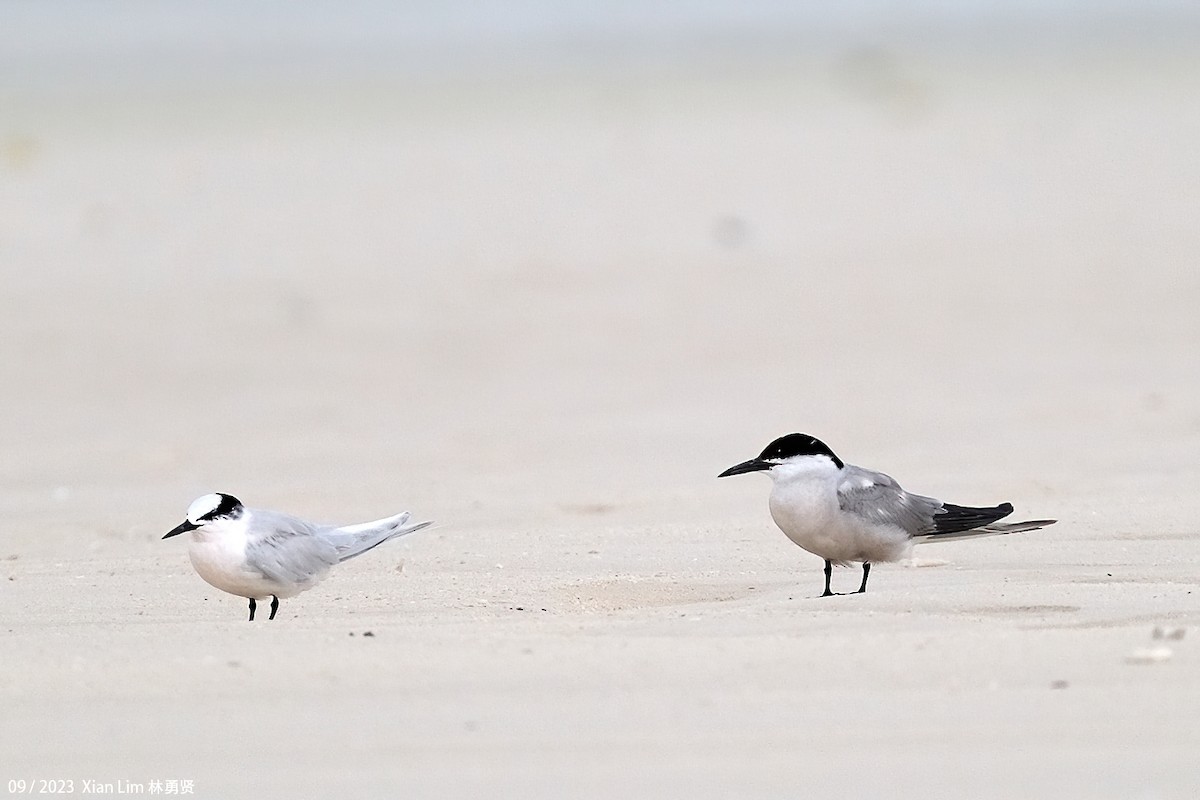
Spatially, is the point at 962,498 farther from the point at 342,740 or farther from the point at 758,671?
the point at 342,740

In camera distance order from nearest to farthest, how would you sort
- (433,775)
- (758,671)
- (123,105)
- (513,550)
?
1. (433,775)
2. (758,671)
3. (513,550)
4. (123,105)

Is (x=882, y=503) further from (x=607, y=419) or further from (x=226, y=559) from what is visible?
(x=607, y=419)

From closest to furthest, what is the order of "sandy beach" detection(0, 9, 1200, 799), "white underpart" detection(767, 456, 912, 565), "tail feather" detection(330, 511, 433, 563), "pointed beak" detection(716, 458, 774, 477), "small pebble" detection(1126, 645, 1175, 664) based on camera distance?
1. "sandy beach" detection(0, 9, 1200, 799)
2. "small pebble" detection(1126, 645, 1175, 664)
3. "white underpart" detection(767, 456, 912, 565)
4. "tail feather" detection(330, 511, 433, 563)
5. "pointed beak" detection(716, 458, 774, 477)

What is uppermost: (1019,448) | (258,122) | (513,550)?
(258,122)

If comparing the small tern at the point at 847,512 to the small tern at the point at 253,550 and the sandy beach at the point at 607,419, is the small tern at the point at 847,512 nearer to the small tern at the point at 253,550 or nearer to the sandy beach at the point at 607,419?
the sandy beach at the point at 607,419

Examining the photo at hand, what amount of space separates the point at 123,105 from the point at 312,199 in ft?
23.5

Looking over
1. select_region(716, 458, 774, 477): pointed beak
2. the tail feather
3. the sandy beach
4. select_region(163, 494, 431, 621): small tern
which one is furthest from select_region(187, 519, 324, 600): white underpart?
select_region(716, 458, 774, 477): pointed beak

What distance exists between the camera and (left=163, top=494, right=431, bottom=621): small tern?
5598 millimetres

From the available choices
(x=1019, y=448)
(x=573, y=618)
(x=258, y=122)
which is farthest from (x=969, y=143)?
(x=573, y=618)

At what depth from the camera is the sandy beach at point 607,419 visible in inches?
159

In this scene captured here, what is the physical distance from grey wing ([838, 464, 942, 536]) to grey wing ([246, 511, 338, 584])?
1527 mm

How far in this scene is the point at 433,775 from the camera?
3.75 meters

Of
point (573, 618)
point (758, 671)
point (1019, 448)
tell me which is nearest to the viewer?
point (758, 671)

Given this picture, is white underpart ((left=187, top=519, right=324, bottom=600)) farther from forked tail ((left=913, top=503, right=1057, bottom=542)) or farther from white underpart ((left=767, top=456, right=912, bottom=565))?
forked tail ((left=913, top=503, right=1057, bottom=542))
